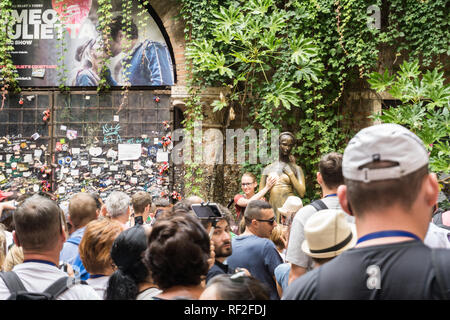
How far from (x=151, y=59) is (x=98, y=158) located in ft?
6.20

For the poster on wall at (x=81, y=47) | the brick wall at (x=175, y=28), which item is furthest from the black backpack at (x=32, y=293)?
the poster on wall at (x=81, y=47)

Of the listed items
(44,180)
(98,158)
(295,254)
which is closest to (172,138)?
(98,158)

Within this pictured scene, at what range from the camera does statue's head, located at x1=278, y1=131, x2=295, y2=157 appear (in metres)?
5.72

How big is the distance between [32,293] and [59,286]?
0.13 meters

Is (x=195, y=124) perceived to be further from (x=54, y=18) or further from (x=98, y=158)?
(x=54, y=18)

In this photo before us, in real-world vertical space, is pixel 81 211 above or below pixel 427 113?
below

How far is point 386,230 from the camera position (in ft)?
3.78

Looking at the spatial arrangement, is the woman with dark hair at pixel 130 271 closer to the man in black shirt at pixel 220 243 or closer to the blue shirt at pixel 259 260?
the man in black shirt at pixel 220 243

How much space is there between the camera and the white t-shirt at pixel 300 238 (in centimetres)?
247

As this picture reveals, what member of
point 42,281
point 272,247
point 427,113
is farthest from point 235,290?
point 427,113

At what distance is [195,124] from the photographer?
6977 mm

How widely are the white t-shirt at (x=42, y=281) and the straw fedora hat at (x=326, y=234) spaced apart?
1003 mm

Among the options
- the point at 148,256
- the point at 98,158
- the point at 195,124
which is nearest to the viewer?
the point at 148,256

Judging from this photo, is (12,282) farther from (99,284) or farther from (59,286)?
(99,284)
